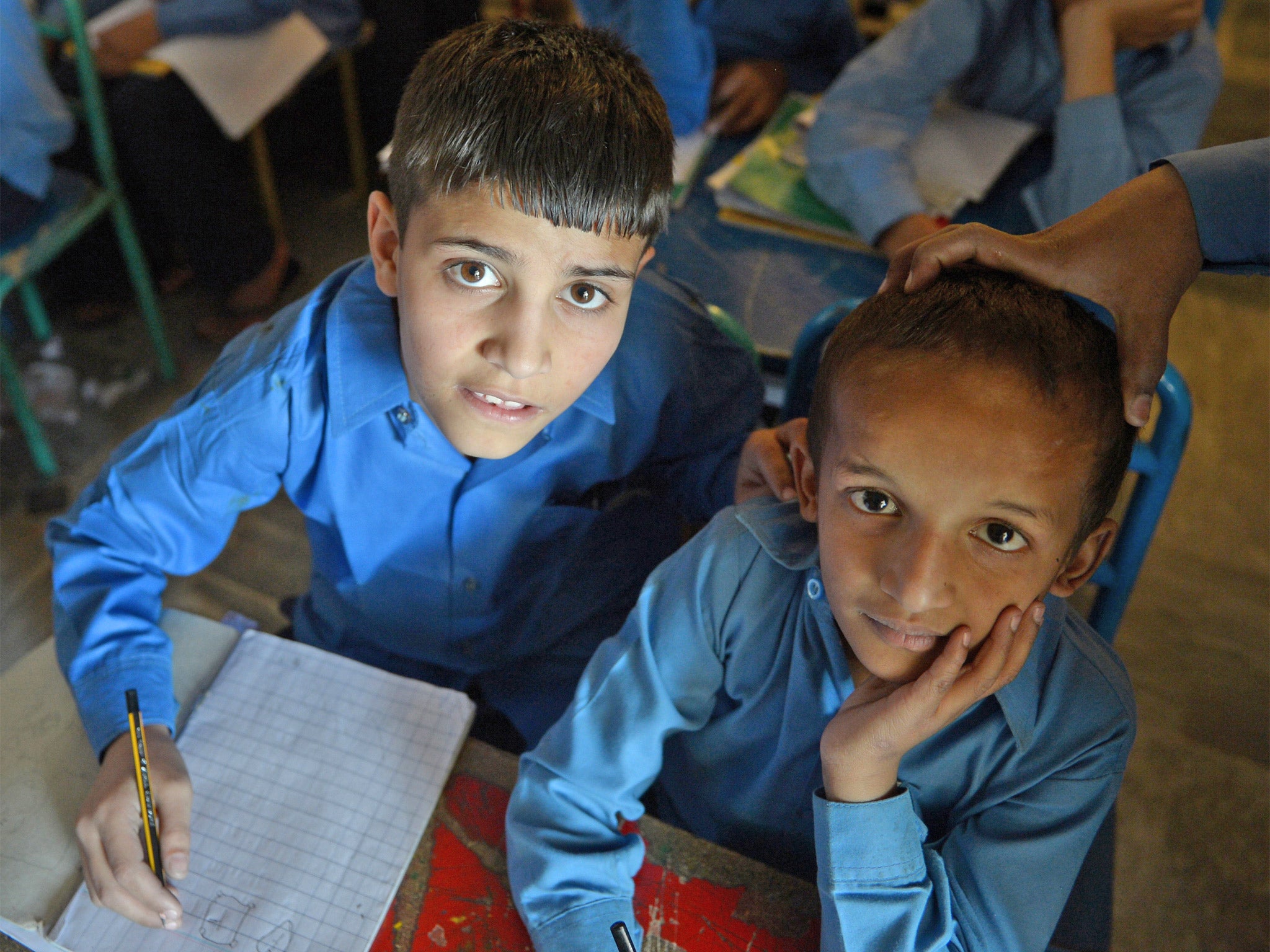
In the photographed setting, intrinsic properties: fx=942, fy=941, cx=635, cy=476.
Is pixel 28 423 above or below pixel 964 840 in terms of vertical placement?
below

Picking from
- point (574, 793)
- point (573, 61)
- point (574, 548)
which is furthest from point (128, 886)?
point (573, 61)

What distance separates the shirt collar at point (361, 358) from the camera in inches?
41.4

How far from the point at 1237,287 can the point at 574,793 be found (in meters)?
3.64

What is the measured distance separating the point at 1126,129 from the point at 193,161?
97.8 inches

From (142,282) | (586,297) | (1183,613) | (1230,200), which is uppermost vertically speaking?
(1230,200)

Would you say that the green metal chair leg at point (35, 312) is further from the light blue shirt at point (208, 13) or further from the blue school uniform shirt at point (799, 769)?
the blue school uniform shirt at point (799, 769)

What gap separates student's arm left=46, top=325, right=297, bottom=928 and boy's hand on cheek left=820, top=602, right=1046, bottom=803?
1.97 feet

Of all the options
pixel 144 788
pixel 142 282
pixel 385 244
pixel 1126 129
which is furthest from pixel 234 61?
pixel 144 788

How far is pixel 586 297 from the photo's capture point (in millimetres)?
986

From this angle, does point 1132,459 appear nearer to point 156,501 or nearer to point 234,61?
point 156,501

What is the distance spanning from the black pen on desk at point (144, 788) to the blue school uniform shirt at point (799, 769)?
299 mm

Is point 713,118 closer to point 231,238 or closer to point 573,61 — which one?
point 573,61

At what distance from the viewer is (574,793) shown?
862mm

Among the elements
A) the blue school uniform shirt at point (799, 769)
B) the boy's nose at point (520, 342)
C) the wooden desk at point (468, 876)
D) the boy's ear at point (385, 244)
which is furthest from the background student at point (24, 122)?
the blue school uniform shirt at point (799, 769)
